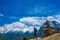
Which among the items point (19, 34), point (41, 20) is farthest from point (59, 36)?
point (19, 34)

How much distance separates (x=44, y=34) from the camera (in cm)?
593

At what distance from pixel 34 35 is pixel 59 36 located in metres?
0.89

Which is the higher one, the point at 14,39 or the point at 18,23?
the point at 18,23

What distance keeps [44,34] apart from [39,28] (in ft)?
0.92

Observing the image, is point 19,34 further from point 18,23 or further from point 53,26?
point 53,26

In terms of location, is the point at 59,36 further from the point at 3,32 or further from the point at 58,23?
the point at 3,32

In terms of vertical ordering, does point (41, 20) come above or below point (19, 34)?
above

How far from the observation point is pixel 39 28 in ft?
19.6

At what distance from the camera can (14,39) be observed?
6.07m

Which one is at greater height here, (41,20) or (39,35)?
(41,20)

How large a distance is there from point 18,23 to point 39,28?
2.59 ft

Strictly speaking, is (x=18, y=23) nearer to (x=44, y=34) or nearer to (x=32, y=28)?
(x=32, y=28)

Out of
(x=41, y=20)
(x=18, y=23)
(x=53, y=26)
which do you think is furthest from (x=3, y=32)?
(x=53, y=26)

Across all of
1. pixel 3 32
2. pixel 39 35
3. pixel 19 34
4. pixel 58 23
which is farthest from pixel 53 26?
pixel 3 32
